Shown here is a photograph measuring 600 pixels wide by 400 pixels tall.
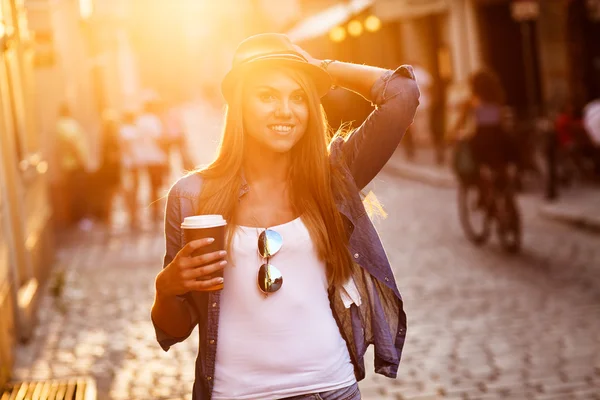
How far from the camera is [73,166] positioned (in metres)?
17.7

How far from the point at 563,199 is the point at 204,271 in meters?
12.4

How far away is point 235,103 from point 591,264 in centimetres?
789

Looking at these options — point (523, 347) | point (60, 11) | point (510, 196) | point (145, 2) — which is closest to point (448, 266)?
point (510, 196)

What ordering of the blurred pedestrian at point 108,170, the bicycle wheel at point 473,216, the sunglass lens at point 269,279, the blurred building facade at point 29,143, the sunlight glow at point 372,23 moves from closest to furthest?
the sunglass lens at point 269,279 < the blurred building facade at point 29,143 < the bicycle wheel at point 473,216 < the blurred pedestrian at point 108,170 < the sunlight glow at point 372,23

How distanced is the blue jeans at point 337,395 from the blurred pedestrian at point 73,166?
1485 cm

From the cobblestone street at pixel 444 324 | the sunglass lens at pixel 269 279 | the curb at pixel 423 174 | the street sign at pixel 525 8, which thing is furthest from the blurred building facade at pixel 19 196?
the curb at pixel 423 174

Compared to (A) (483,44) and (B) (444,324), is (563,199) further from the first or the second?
(A) (483,44)

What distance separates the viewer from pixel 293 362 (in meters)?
3.06

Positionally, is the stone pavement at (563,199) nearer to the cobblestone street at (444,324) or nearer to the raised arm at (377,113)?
the cobblestone street at (444,324)

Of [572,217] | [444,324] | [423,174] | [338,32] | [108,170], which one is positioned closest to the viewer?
[444,324]

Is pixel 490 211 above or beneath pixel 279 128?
beneath

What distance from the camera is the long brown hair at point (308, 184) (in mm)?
3133

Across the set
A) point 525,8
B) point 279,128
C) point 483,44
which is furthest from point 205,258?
point 483,44

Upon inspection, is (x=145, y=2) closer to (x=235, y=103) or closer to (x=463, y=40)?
(x=463, y=40)
